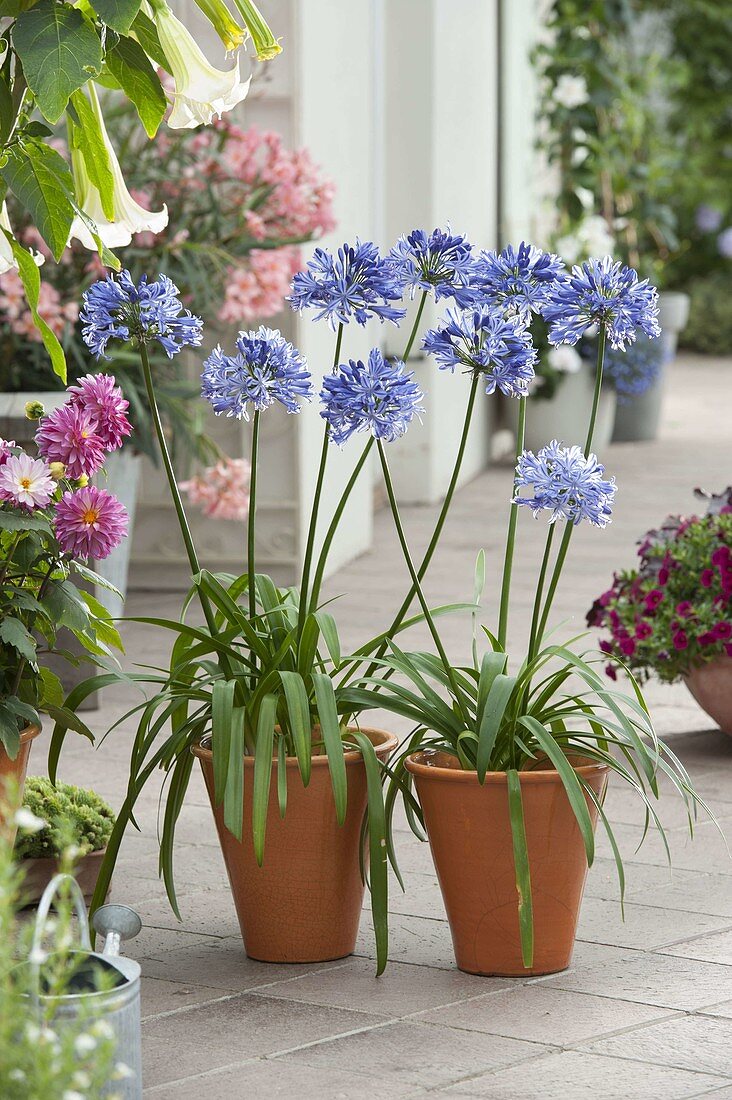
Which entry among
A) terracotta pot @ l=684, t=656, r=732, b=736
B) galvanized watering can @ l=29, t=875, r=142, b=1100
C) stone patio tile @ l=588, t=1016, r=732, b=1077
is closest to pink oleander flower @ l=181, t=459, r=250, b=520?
terracotta pot @ l=684, t=656, r=732, b=736

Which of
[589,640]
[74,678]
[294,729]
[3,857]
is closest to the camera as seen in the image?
[3,857]

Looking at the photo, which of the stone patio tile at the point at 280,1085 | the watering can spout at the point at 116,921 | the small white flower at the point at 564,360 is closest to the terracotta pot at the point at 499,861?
the stone patio tile at the point at 280,1085

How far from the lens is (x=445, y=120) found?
7539 mm

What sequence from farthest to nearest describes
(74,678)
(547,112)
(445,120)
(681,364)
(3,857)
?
(681,364) → (547,112) → (445,120) → (74,678) → (3,857)

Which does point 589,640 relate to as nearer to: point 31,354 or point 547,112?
point 31,354

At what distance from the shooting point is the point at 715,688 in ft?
12.1

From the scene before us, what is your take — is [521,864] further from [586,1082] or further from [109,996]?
[109,996]

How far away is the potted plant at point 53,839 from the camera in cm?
281

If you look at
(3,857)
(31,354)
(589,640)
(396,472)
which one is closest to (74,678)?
Result: (31,354)

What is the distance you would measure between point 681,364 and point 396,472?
23.4 ft

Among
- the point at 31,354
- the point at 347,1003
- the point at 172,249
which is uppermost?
the point at 172,249

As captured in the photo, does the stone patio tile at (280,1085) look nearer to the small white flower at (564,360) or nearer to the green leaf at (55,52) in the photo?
the green leaf at (55,52)

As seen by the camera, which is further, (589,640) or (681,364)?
(681,364)

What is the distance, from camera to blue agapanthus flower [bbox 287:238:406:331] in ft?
8.00
